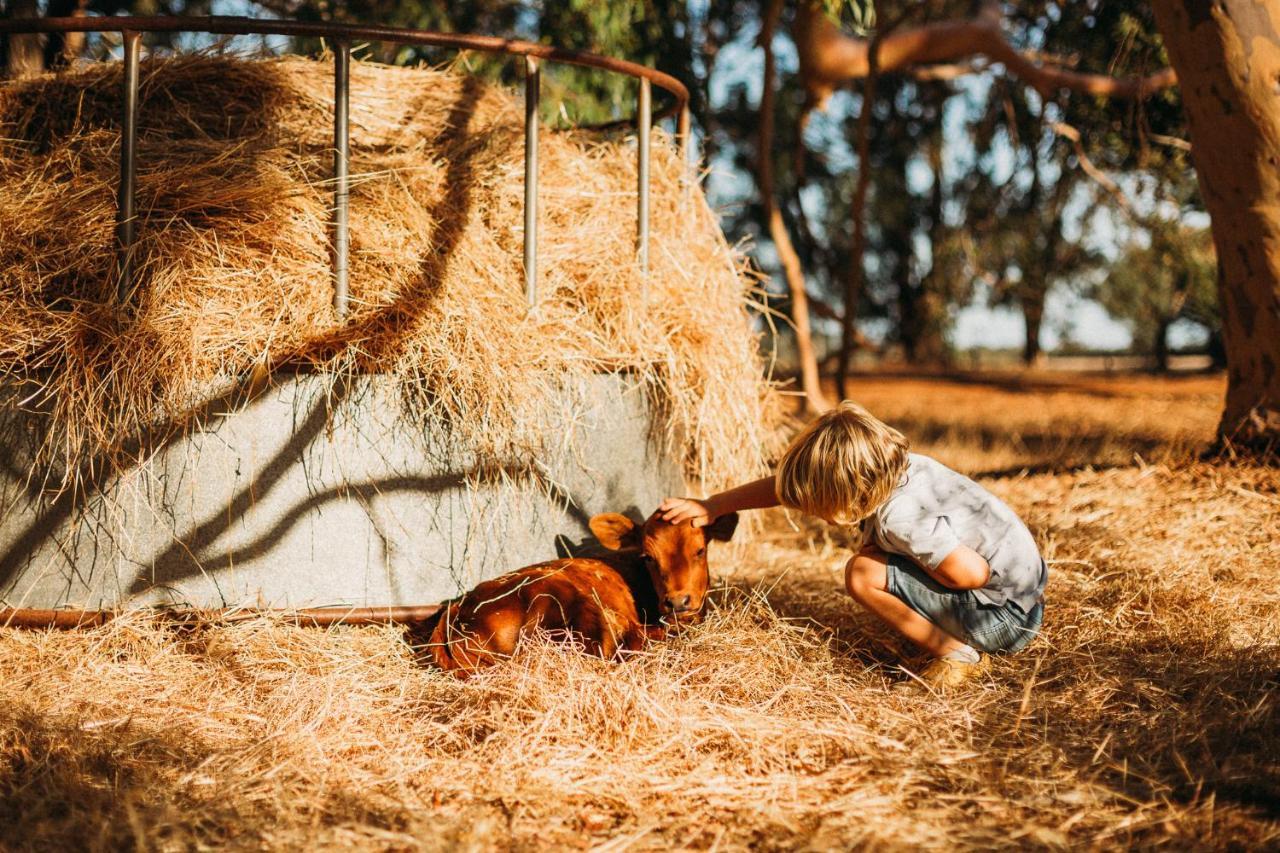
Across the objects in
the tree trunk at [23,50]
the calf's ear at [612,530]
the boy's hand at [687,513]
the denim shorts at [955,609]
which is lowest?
the denim shorts at [955,609]

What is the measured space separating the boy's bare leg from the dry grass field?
0.51ft

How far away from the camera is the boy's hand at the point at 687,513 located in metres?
3.25

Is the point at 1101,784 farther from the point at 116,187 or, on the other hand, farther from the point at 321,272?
the point at 116,187

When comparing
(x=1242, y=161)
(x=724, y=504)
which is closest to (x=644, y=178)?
(x=724, y=504)

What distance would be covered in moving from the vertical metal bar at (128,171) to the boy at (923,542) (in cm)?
212

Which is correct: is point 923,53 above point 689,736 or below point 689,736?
above

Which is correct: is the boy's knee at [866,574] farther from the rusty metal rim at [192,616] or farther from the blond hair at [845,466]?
the rusty metal rim at [192,616]

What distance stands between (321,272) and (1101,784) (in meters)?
2.70

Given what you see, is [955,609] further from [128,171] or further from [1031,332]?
[1031,332]

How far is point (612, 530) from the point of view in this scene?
11.0 feet

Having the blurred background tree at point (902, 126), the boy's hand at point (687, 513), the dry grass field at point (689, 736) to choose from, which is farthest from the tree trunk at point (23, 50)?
the boy's hand at point (687, 513)

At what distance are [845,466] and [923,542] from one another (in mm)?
314

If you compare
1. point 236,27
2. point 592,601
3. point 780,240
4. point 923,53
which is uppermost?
point 923,53

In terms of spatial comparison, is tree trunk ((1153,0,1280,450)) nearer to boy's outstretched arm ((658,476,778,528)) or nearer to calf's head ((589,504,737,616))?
boy's outstretched arm ((658,476,778,528))
